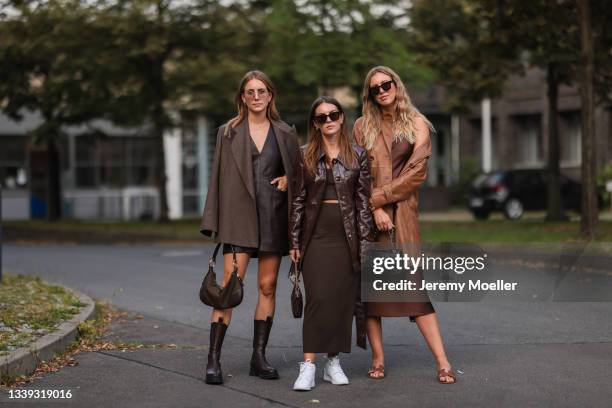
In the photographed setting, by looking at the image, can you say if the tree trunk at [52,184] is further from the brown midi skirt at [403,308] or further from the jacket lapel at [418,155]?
the brown midi skirt at [403,308]

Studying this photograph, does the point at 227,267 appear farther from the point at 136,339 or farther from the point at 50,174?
the point at 50,174

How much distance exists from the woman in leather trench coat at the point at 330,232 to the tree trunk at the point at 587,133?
9868 millimetres

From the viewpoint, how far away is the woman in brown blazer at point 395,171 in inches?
269

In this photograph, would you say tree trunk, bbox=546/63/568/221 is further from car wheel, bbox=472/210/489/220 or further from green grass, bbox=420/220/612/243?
car wheel, bbox=472/210/489/220

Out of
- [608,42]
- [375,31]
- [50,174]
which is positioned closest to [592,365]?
[608,42]

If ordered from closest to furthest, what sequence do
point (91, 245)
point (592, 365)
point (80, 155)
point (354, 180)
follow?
point (354, 180), point (592, 365), point (91, 245), point (80, 155)

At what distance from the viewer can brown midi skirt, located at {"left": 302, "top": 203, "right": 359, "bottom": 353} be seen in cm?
672

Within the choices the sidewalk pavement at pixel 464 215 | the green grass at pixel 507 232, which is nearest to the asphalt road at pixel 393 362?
the green grass at pixel 507 232

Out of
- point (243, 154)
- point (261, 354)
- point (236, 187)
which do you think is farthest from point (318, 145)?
point (261, 354)

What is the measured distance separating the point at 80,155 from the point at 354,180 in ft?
131

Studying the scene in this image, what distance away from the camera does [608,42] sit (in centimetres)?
2027

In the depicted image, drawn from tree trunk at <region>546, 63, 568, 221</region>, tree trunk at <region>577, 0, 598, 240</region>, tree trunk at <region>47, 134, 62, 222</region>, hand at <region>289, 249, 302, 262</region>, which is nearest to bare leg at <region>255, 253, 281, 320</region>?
hand at <region>289, 249, 302, 262</region>

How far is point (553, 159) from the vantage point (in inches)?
976

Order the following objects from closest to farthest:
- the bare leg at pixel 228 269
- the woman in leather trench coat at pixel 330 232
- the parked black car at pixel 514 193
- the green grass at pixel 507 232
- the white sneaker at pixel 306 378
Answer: the white sneaker at pixel 306 378, the woman in leather trench coat at pixel 330 232, the bare leg at pixel 228 269, the green grass at pixel 507 232, the parked black car at pixel 514 193
